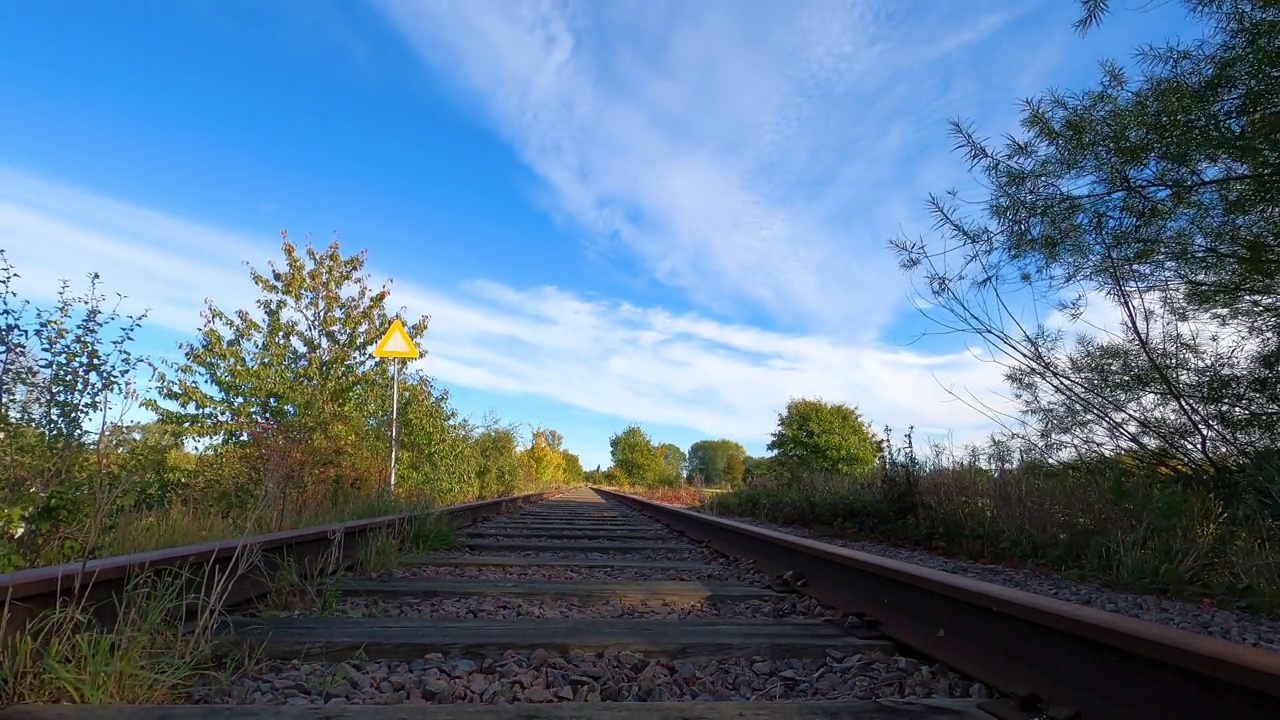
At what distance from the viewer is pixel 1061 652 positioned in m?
1.63

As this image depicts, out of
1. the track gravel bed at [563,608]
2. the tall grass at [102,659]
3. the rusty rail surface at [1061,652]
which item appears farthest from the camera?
the track gravel bed at [563,608]

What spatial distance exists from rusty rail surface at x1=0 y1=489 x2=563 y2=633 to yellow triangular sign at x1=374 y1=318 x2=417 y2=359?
4403 mm

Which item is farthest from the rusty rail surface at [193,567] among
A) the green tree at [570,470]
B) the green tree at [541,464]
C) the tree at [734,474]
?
the green tree at [570,470]

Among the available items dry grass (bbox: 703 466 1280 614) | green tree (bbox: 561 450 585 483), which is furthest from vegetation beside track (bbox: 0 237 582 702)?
green tree (bbox: 561 450 585 483)

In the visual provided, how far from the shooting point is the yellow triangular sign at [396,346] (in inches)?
334

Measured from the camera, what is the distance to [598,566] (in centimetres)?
425

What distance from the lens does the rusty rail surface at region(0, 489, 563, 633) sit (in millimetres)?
1717

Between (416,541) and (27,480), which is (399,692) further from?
(416,541)

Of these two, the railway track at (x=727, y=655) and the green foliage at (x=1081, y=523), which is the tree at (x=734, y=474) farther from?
the railway track at (x=727, y=655)

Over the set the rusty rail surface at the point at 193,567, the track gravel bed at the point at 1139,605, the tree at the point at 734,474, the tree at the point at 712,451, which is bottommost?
the track gravel bed at the point at 1139,605

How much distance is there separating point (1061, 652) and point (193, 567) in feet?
8.55

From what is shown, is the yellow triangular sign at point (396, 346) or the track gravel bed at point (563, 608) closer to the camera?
the track gravel bed at point (563, 608)

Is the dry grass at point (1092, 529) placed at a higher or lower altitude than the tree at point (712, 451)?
lower

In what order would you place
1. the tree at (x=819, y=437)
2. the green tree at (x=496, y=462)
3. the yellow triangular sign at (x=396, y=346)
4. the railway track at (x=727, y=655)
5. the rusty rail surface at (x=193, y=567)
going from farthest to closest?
the tree at (x=819, y=437) → the green tree at (x=496, y=462) → the yellow triangular sign at (x=396, y=346) → the rusty rail surface at (x=193, y=567) → the railway track at (x=727, y=655)
